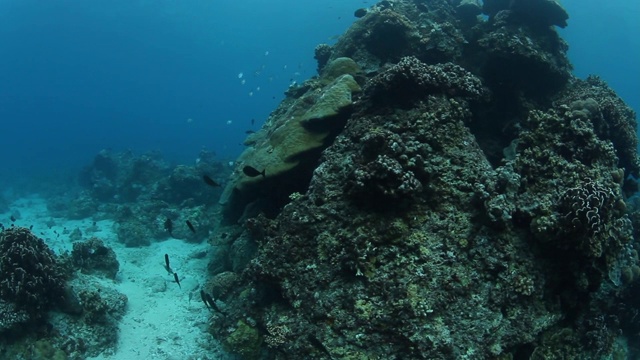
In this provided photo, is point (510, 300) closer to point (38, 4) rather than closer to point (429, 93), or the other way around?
point (429, 93)

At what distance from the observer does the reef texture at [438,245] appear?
19.3 feet

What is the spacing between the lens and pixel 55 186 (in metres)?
34.2

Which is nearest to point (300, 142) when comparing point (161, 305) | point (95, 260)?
point (161, 305)

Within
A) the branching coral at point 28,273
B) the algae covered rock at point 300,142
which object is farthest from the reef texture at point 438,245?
the branching coral at point 28,273

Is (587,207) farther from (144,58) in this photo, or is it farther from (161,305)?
(144,58)

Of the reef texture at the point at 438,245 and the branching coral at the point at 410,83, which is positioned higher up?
the branching coral at the point at 410,83

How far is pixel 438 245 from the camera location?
638 centimetres

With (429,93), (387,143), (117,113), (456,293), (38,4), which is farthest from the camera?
(117,113)

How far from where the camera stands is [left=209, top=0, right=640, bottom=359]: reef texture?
19.3ft

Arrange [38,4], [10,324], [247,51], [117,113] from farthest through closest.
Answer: [247,51], [117,113], [38,4], [10,324]

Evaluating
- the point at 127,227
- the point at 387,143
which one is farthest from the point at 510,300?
the point at 127,227

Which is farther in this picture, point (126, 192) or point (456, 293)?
point (126, 192)

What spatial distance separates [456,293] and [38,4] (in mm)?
120010

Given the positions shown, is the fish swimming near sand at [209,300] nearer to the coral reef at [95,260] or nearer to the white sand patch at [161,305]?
the white sand patch at [161,305]
